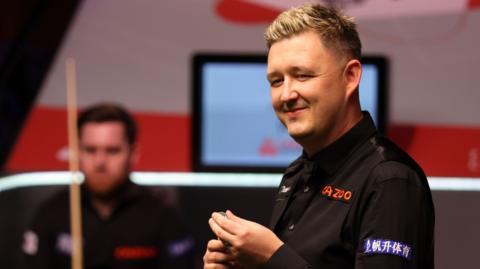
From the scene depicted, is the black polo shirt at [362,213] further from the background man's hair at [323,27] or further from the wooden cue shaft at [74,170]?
the wooden cue shaft at [74,170]

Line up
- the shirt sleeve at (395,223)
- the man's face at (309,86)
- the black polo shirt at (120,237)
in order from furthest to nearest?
the black polo shirt at (120,237) < the man's face at (309,86) < the shirt sleeve at (395,223)

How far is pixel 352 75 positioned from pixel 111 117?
1889 millimetres

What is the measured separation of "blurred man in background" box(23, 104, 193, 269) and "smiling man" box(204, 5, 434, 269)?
5.46 feet

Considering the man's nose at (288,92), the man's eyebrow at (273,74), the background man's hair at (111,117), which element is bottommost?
the background man's hair at (111,117)

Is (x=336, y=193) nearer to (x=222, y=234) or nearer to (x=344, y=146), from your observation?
(x=344, y=146)

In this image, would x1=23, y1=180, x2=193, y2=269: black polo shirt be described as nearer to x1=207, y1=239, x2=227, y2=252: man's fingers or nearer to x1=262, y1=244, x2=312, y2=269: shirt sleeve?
x1=207, y1=239, x2=227, y2=252: man's fingers

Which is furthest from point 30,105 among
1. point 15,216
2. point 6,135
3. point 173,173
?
point 173,173

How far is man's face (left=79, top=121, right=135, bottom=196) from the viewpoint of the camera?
3221 millimetres

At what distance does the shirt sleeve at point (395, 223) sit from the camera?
131 centimetres

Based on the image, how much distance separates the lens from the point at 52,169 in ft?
11.8

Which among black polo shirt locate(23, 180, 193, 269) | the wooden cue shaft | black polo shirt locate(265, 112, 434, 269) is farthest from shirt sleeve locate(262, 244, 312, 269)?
black polo shirt locate(23, 180, 193, 269)

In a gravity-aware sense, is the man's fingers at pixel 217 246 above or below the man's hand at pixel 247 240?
below

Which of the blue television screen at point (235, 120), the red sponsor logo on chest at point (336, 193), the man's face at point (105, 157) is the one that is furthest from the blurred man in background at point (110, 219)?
the red sponsor logo on chest at point (336, 193)

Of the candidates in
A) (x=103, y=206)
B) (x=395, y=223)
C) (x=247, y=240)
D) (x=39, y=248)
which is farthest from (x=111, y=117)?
(x=395, y=223)
